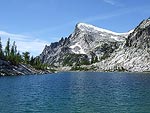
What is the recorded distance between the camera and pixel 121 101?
240ft

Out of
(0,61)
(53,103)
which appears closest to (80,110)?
(53,103)

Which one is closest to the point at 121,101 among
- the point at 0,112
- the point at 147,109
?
the point at 147,109

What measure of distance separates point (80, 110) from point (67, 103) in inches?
371

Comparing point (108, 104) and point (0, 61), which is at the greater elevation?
point (0, 61)

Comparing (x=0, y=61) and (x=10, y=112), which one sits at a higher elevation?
(x=0, y=61)

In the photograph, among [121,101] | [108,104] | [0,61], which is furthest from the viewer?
[0,61]

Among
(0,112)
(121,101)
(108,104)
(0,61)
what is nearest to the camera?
(0,112)

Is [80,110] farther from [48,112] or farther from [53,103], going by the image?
[53,103]

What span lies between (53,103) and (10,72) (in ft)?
449

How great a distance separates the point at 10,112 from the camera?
190 ft

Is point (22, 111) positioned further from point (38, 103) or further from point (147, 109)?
point (147, 109)

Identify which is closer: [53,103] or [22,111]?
[22,111]

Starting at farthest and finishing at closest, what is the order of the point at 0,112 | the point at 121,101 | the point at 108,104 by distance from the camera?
1. the point at 121,101
2. the point at 108,104
3. the point at 0,112

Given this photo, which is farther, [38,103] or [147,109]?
[38,103]
